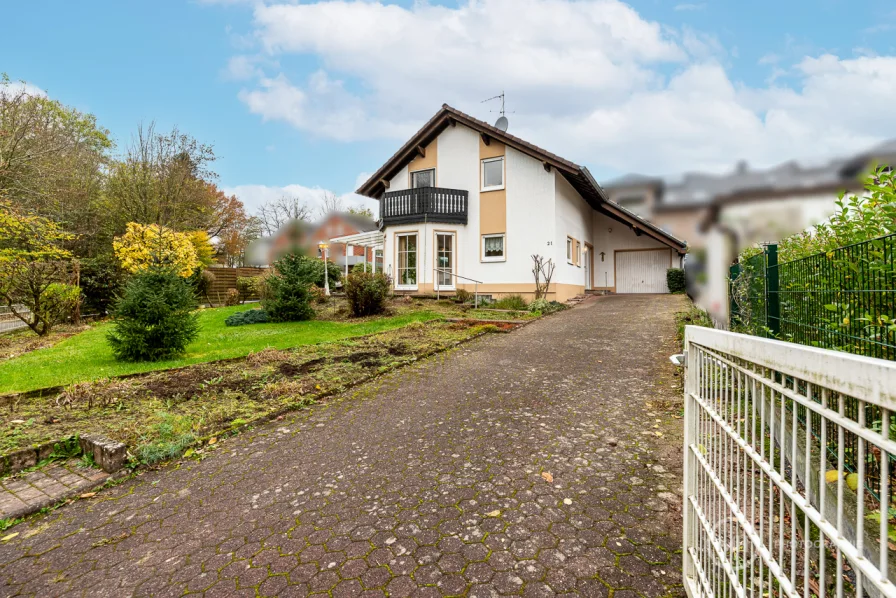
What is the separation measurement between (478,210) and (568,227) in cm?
389

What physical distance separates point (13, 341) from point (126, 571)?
45.0 feet

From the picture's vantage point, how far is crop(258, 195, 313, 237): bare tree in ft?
141

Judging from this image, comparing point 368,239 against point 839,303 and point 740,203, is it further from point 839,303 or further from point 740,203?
point 839,303

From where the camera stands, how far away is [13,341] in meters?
11.7

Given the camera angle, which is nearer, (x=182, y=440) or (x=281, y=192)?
(x=182, y=440)

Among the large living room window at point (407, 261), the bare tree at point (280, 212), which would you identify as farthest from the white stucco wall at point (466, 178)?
the bare tree at point (280, 212)

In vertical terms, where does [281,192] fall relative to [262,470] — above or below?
above

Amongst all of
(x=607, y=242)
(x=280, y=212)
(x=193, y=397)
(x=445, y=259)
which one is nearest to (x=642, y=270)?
(x=607, y=242)

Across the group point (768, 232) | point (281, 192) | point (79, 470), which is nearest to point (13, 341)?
point (79, 470)

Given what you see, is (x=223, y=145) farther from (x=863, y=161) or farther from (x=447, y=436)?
(x=863, y=161)

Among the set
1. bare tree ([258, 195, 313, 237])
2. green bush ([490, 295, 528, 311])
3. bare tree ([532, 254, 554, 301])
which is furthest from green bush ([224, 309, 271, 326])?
bare tree ([258, 195, 313, 237])

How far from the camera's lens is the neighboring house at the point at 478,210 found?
16.1 m

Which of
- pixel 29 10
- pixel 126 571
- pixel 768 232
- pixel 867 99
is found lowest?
pixel 126 571

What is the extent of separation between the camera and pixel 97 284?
17.4 metres
